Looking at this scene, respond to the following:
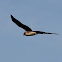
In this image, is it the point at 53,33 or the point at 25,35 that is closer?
the point at 53,33

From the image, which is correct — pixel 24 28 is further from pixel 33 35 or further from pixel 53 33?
pixel 53 33

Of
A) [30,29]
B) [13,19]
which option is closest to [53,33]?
[30,29]

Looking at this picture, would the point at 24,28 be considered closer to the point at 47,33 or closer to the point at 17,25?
the point at 17,25

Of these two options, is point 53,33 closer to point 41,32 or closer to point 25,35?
point 41,32

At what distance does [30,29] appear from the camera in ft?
171

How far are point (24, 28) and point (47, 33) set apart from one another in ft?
15.9

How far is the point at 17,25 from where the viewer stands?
52094mm

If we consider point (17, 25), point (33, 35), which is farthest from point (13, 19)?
point (33, 35)

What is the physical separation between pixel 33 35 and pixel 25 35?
199 cm

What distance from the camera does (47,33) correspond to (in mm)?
51875

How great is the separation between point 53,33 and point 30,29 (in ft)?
16.3

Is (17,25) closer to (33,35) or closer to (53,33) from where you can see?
(33,35)

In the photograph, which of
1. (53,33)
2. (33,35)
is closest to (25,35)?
(33,35)

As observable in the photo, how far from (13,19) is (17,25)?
1.76 m
